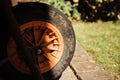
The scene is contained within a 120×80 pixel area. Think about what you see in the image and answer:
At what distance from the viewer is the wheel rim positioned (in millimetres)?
2828

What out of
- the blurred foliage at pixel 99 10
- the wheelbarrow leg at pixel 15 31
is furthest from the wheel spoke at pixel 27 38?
the blurred foliage at pixel 99 10

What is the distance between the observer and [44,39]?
292 cm

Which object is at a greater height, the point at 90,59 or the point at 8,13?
the point at 8,13

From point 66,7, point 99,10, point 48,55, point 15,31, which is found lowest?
point 99,10

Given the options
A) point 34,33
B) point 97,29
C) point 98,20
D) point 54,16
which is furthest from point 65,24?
point 98,20

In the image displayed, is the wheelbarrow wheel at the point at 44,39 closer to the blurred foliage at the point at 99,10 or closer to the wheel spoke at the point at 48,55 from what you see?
the wheel spoke at the point at 48,55

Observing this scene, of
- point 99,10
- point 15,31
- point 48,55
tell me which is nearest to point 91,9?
point 99,10

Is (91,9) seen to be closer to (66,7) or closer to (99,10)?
(99,10)

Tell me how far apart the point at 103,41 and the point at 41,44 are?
2.08m

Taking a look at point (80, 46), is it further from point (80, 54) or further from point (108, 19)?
point (108, 19)

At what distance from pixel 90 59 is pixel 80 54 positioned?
0.23 m

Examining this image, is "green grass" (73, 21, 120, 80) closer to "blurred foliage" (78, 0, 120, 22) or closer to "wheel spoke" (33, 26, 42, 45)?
"blurred foliage" (78, 0, 120, 22)

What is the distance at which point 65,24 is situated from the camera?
297cm

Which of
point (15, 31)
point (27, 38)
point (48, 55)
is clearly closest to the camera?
point (15, 31)
